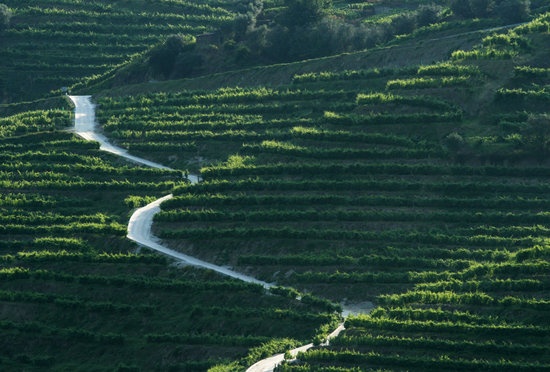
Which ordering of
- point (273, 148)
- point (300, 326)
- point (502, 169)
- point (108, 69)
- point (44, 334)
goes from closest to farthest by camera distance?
point (300, 326), point (44, 334), point (502, 169), point (273, 148), point (108, 69)

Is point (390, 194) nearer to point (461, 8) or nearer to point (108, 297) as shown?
point (108, 297)

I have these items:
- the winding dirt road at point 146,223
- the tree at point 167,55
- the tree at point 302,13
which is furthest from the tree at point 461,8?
the winding dirt road at point 146,223

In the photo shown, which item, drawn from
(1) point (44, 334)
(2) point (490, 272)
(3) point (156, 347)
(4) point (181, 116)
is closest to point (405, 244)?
(2) point (490, 272)

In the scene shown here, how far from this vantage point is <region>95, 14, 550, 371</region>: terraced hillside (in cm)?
6638

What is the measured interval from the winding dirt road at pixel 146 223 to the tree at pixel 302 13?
19952 mm

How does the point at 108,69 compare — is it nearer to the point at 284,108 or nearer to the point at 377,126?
the point at 284,108

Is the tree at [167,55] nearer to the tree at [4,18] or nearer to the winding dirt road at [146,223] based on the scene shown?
the winding dirt road at [146,223]

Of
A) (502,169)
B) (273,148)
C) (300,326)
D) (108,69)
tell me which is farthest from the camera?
(108,69)

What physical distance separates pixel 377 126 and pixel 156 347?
28.3 metres

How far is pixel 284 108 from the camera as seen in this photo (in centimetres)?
10269

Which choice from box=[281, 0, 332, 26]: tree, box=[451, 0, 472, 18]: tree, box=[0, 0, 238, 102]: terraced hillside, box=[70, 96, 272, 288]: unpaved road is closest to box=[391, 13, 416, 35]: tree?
box=[451, 0, 472, 18]: tree

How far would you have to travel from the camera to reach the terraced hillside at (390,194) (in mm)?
66375

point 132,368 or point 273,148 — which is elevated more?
point 273,148

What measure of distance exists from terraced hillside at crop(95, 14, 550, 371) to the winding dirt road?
0.87 metres
